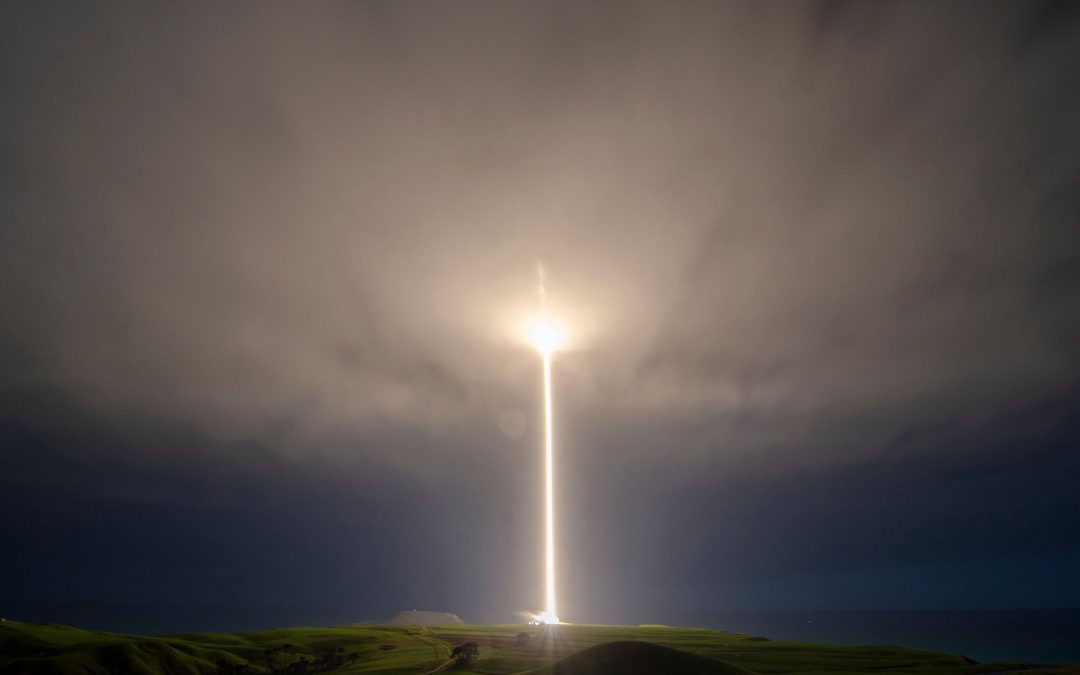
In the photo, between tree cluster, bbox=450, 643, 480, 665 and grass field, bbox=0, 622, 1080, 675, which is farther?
tree cluster, bbox=450, 643, 480, 665

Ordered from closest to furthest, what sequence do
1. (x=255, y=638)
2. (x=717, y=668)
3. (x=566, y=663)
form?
(x=717, y=668)
(x=566, y=663)
(x=255, y=638)

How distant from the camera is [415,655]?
123438 mm

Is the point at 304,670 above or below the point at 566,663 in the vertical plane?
below

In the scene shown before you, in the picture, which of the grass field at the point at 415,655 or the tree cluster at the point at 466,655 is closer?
the grass field at the point at 415,655

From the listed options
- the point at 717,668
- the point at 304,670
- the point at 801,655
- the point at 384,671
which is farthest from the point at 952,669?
the point at 304,670

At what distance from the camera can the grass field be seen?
235 ft

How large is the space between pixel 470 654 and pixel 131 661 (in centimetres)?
6052

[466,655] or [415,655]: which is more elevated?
[466,655]

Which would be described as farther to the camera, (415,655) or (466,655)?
(415,655)

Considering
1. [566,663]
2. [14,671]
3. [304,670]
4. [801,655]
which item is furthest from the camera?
[801,655]

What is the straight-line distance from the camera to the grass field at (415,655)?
7175 centimetres

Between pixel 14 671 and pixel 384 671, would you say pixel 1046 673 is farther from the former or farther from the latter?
pixel 14 671

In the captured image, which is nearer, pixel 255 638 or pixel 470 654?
pixel 470 654

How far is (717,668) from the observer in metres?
67.4
